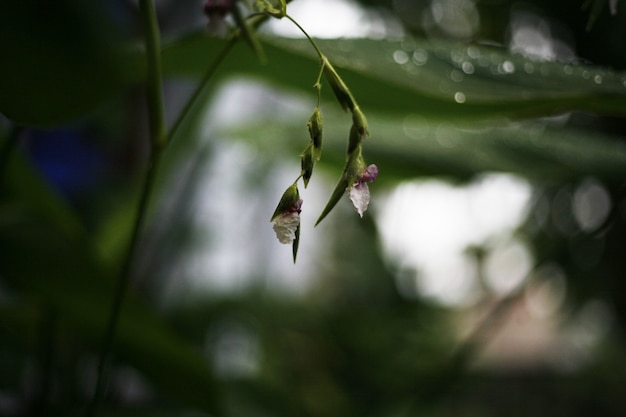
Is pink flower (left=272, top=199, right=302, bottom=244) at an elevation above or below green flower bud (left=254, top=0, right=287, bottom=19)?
below

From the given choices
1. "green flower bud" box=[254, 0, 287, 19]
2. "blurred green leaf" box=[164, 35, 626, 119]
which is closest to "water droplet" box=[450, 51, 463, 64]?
"blurred green leaf" box=[164, 35, 626, 119]

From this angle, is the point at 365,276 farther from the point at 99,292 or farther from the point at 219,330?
the point at 99,292

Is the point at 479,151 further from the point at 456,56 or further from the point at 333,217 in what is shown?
the point at 333,217

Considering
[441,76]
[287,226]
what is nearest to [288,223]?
[287,226]

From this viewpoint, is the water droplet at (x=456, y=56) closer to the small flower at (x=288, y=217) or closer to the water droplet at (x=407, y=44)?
the water droplet at (x=407, y=44)

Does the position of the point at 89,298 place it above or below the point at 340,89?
below

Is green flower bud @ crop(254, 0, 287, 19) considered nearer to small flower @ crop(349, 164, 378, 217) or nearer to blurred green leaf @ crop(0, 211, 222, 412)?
small flower @ crop(349, 164, 378, 217)
